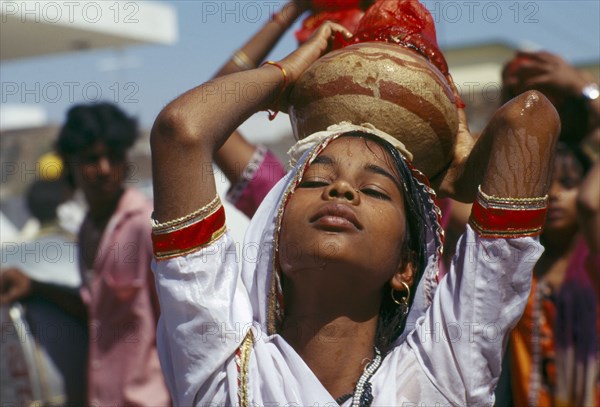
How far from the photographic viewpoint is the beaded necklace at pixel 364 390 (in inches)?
113

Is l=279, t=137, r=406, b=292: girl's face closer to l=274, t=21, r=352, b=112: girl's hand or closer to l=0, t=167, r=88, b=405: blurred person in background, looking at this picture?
l=274, t=21, r=352, b=112: girl's hand

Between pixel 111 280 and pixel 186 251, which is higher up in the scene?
pixel 186 251

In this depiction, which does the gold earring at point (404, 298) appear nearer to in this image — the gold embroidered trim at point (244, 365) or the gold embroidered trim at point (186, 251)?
the gold embroidered trim at point (244, 365)

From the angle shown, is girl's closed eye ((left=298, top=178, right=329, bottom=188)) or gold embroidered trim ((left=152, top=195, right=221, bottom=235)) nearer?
gold embroidered trim ((left=152, top=195, right=221, bottom=235))

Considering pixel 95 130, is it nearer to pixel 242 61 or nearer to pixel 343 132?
pixel 242 61

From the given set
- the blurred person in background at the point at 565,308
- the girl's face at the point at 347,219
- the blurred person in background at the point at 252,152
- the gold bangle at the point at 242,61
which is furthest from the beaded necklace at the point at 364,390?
the blurred person in background at the point at 565,308

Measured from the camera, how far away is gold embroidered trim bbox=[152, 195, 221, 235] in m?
2.81

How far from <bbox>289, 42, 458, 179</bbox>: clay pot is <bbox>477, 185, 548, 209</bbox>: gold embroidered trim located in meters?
0.30

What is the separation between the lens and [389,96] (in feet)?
9.87

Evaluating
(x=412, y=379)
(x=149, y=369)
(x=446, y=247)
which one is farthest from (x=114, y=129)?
(x=412, y=379)

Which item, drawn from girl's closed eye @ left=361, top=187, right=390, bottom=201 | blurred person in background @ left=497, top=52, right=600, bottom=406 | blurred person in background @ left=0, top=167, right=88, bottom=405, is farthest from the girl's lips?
→ blurred person in background @ left=0, top=167, right=88, bottom=405

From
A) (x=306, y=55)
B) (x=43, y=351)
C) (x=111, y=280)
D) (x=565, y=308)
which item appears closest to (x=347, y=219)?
(x=306, y=55)

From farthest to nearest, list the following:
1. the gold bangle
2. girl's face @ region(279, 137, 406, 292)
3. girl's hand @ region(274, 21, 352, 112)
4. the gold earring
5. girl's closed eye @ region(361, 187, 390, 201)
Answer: the gold bangle → girl's hand @ region(274, 21, 352, 112) → the gold earring → girl's closed eye @ region(361, 187, 390, 201) → girl's face @ region(279, 137, 406, 292)

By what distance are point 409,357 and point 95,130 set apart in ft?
→ 12.3
